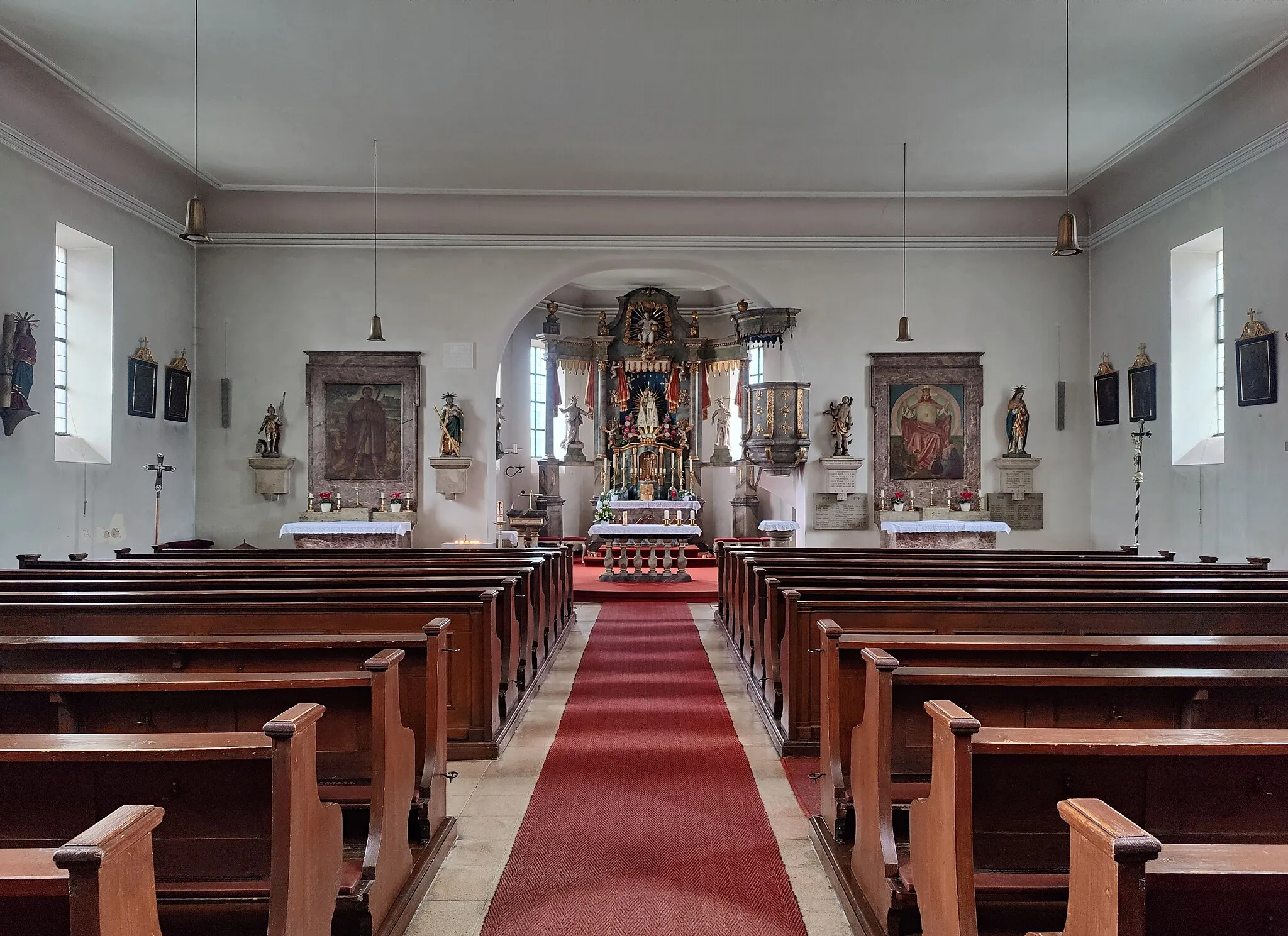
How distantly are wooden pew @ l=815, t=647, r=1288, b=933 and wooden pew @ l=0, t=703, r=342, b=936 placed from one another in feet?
5.29

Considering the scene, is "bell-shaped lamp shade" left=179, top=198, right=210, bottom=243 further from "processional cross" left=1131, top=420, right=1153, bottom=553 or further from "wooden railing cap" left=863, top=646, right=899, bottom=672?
"processional cross" left=1131, top=420, right=1153, bottom=553

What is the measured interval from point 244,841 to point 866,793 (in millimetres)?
1868

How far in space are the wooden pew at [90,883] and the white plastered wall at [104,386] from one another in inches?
344

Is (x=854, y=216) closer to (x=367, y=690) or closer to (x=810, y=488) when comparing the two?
(x=810, y=488)

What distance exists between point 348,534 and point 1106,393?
34.5 feet

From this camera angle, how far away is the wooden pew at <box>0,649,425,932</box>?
2.75 m

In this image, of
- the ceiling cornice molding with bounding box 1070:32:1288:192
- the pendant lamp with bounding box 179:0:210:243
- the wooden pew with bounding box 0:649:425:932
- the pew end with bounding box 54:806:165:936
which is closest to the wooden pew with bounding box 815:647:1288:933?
the wooden pew with bounding box 0:649:425:932

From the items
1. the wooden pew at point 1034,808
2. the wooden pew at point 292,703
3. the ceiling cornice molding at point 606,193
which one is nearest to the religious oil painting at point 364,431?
the ceiling cornice molding at point 606,193

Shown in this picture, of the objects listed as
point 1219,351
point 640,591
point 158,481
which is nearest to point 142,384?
point 158,481

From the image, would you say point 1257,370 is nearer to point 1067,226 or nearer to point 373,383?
point 1067,226

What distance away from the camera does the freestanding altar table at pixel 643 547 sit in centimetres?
1243

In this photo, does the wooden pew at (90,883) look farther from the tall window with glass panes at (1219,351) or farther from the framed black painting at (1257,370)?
the tall window with glass panes at (1219,351)

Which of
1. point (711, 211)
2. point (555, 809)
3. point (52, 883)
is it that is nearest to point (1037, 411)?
point (711, 211)

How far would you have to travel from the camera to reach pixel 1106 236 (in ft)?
40.8
